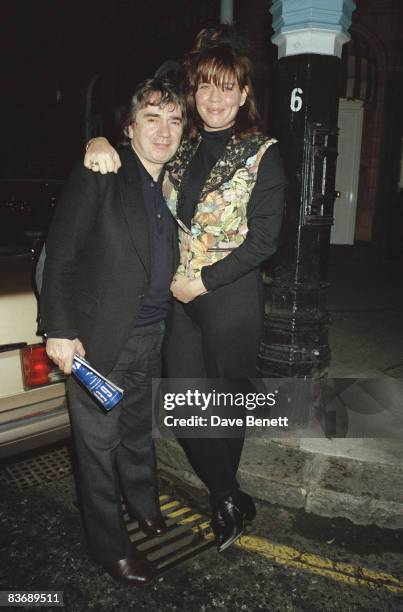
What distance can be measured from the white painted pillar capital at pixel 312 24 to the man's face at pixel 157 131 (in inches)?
46.6

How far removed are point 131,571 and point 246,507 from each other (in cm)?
66

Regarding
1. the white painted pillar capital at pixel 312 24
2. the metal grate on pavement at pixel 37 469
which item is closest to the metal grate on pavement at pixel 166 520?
the metal grate on pavement at pixel 37 469

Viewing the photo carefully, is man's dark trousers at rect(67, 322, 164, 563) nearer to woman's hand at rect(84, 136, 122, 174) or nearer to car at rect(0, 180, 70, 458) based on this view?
car at rect(0, 180, 70, 458)

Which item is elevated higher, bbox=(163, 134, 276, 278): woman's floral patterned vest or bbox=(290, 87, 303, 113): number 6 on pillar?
bbox=(290, 87, 303, 113): number 6 on pillar

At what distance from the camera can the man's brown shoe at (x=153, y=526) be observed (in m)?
2.49

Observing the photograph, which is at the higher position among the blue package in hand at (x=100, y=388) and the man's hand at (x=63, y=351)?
the man's hand at (x=63, y=351)

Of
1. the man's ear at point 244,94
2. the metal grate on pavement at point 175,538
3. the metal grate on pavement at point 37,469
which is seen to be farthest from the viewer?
the metal grate on pavement at point 37,469

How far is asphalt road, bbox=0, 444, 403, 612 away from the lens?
6.84 feet

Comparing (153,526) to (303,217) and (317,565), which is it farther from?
(303,217)

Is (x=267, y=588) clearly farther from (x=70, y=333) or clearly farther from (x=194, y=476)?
(x=70, y=333)

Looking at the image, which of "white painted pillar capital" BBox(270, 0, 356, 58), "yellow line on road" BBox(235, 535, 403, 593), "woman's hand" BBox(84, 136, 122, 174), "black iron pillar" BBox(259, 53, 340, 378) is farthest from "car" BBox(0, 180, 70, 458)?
"white painted pillar capital" BBox(270, 0, 356, 58)

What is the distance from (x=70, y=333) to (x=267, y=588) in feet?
4.45

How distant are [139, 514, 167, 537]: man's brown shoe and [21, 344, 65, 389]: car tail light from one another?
0.84 meters

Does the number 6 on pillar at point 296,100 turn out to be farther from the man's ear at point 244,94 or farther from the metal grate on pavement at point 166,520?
the metal grate on pavement at point 166,520
